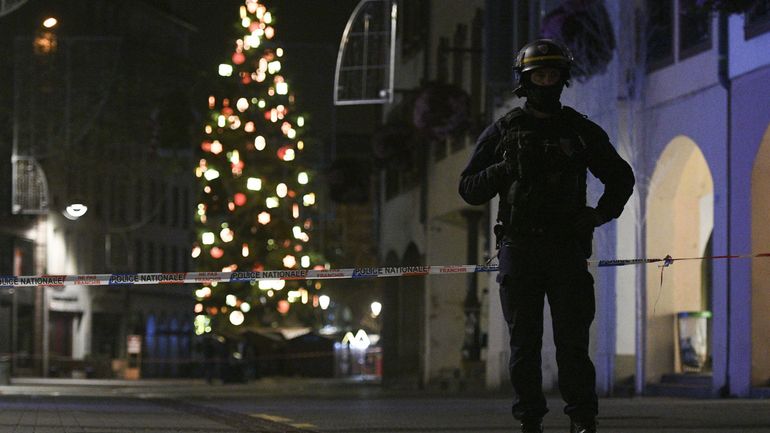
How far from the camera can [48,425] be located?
14.1 metres

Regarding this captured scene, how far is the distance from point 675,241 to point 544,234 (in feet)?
58.8

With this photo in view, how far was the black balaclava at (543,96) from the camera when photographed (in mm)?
8836

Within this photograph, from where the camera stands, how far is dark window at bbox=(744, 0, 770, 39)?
72.7ft

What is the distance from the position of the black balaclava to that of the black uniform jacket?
5 centimetres

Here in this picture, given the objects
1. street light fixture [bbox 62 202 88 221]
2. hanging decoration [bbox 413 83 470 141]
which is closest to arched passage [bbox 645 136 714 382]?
hanging decoration [bbox 413 83 470 141]

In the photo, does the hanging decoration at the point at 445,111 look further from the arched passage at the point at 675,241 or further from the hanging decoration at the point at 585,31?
the arched passage at the point at 675,241

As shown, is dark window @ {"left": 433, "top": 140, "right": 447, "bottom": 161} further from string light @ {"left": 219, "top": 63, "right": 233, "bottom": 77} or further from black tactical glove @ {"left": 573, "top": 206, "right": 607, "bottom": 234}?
black tactical glove @ {"left": 573, "top": 206, "right": 607, "bottom": 234}

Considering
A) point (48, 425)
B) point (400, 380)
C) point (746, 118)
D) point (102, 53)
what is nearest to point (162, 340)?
point (400, 380)

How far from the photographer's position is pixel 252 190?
52.2 metres

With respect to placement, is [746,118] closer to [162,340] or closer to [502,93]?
[502,93]

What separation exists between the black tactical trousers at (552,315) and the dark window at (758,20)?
1363cm

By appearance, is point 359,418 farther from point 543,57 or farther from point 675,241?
point 675,241

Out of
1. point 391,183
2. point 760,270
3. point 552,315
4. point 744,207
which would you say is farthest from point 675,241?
point 391,183

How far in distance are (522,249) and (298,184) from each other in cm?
4377
